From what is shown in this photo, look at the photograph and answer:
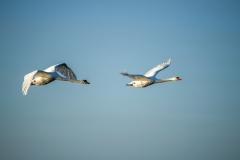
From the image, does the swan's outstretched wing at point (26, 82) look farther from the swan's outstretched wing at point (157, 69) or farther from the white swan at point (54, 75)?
the swan's outstretched wing at point (157, 69)

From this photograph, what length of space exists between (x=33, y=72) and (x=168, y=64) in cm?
1665

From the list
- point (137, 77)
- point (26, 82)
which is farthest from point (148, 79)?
point (26, 82)

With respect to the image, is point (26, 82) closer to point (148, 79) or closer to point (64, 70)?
point (64, 70)

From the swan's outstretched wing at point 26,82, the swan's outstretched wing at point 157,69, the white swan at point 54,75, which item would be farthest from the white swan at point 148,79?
the swan's outstretched wing at point 26,82

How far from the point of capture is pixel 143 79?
4516cm

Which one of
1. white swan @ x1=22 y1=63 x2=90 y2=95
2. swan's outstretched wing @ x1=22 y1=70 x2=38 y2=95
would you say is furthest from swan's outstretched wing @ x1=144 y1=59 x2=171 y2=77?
swan's outstretched wing @ x1=22 y1=70 x2=38 y2=95

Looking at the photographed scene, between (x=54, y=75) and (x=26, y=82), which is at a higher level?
(x=54, y=75)

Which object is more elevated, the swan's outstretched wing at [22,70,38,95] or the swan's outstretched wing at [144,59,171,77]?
the swan's outstretched wing at [144,59,171,77]

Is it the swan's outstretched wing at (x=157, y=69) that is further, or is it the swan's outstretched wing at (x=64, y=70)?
the swan's outstretched wing at (x=157, y=69)

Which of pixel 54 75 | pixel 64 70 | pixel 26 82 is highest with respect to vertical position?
pixel 64 70

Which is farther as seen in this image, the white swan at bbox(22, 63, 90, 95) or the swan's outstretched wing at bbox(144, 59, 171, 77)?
the swan's outstretched wing at bbox(144, 59, 171, 77)

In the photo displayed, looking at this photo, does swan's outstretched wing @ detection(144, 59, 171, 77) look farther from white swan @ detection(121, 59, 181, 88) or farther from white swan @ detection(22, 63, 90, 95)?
white swan @ detection(22, 63, 90, 95)

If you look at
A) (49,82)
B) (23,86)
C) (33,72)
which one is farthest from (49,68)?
(23,86)

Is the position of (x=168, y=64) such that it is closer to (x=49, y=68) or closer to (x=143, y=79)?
(x=143, y=79)
